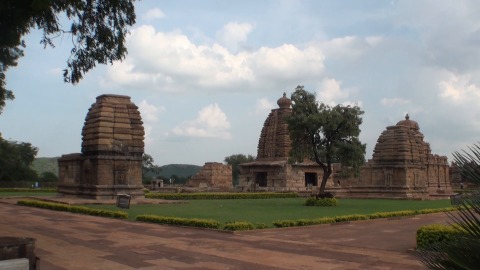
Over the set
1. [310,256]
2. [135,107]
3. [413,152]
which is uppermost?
[135,107]

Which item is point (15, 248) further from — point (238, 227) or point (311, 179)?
point (311, 179)

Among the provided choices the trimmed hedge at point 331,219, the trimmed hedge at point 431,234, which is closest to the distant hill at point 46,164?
the trimmed hedge at point 331,219

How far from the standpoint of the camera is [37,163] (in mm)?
127188

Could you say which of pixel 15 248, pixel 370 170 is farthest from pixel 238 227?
pixel 370 170

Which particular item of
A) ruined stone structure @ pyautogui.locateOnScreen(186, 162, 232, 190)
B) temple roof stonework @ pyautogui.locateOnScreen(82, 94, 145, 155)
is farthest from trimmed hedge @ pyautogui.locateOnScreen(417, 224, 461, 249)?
ruined stone structure @ pyautogui.locateOnScreen(186, 162, 232, 190)

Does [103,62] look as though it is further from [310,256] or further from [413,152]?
[413,152]

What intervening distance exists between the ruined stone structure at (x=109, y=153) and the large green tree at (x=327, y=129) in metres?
9.10

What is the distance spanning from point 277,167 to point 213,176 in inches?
284

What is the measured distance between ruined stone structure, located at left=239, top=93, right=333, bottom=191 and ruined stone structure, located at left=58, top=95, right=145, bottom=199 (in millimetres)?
16371

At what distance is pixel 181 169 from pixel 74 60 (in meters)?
166

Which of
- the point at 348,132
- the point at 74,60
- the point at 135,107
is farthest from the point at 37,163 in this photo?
the point at 74,60

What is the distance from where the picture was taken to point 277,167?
42.2 meters

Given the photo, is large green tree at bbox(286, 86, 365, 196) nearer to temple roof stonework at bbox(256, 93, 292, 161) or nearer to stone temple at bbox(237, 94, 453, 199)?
stone temple at bbox(237, 94, 453, 199)

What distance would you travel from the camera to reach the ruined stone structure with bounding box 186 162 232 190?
46156 mm
